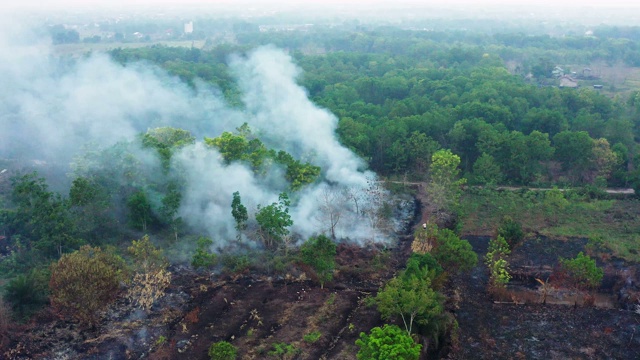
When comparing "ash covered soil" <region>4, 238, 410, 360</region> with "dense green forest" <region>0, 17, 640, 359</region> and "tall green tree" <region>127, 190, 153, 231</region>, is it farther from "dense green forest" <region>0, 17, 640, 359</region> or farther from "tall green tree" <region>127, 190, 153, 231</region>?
"tall green tree" <region>127, 190, 153, 231</region>

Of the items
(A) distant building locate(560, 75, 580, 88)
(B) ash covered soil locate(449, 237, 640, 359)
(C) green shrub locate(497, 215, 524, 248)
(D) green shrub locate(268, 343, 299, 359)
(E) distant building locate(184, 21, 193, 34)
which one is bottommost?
(B) ash covered soil locate(449, 237, 640, 359)

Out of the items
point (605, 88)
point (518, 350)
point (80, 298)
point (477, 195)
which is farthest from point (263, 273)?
point (605, 88)

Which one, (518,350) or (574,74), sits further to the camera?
(574,74)

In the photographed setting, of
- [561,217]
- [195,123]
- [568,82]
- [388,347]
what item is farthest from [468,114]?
[568,82]

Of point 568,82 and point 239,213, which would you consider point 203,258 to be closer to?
point 239,213

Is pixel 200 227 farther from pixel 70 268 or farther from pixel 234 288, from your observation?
pixel 70 268

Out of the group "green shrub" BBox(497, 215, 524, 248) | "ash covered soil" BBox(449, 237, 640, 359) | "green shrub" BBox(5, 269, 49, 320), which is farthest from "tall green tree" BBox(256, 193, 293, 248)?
"green shrub" BBox(497, 215, 524, 248)

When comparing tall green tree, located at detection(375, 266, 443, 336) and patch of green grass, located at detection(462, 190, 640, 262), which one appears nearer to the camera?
tall green tree, located at detection(375, 266, 443, 336)

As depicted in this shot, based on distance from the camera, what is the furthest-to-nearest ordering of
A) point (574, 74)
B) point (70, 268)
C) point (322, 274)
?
1. point (574, 74)
2. point (322, 274)
3. point (70, 268)

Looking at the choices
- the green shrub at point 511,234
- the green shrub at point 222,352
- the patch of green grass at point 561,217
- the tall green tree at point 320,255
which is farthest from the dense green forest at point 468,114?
the green shrub at point 222,352
